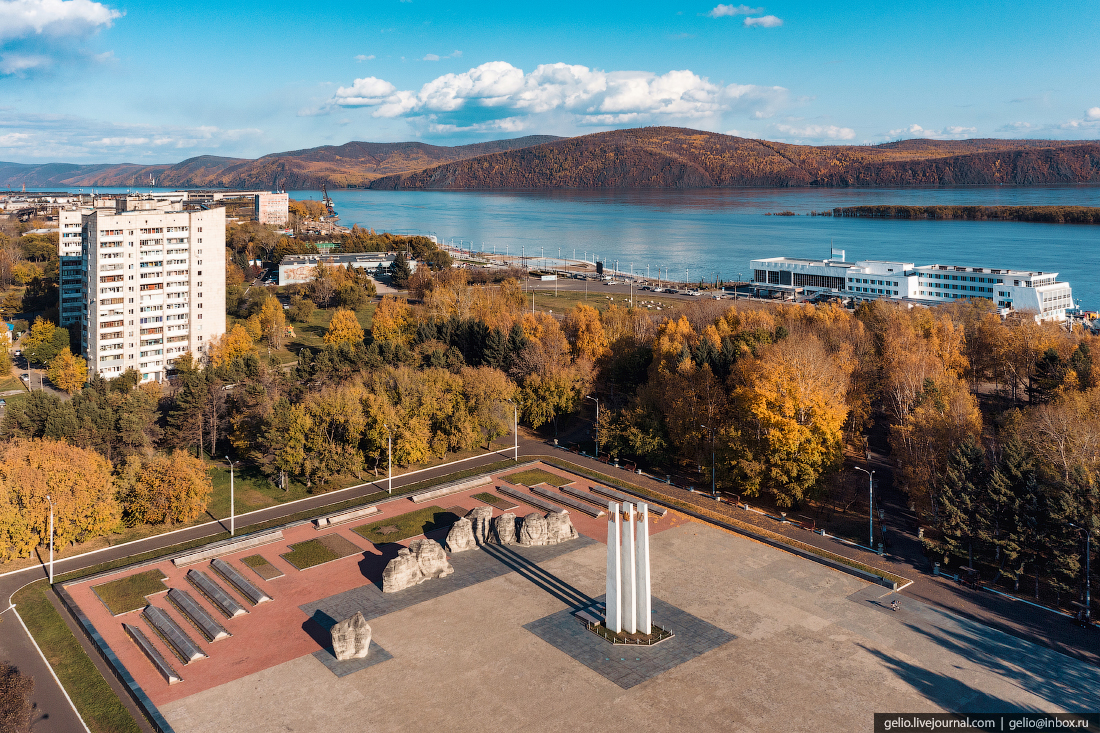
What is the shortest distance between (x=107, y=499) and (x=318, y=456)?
10911 mm

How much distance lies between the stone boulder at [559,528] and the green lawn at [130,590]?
A: 1691 centimetres

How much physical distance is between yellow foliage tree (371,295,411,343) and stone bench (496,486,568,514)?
28.3m

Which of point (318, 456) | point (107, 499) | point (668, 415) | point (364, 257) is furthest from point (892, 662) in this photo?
point (364, 257)

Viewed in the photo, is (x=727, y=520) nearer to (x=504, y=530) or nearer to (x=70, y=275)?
(x=504, y=530)

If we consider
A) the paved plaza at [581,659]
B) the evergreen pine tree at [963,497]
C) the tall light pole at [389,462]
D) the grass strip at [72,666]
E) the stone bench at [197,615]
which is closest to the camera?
the paved plaza at [581,659]

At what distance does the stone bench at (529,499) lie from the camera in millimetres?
41906

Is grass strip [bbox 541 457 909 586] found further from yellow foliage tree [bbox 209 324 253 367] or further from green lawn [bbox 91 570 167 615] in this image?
yellow foliage tree [bbox 209 324 253 367]

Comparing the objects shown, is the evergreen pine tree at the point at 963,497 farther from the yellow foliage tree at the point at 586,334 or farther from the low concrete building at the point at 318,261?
the low concrete building at the point at 318,261

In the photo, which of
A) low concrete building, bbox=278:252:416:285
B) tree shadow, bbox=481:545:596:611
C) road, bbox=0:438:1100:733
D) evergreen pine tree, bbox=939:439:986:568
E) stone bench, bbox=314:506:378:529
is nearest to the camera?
road, bbox=0:438:1100:733

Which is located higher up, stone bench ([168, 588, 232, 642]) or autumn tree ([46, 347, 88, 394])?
autumn tree ([46, 347, 88, 394])

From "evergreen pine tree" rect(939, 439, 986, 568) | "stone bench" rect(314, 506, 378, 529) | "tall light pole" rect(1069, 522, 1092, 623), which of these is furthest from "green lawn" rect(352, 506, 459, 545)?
"tall light pole" rect(1069, 522, 1092, 623)

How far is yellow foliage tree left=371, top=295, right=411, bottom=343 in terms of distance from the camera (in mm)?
73625

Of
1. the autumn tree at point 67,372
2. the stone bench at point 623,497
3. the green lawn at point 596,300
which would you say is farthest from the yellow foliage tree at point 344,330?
the stone bench at point 623,497

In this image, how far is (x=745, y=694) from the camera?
2562 cm
